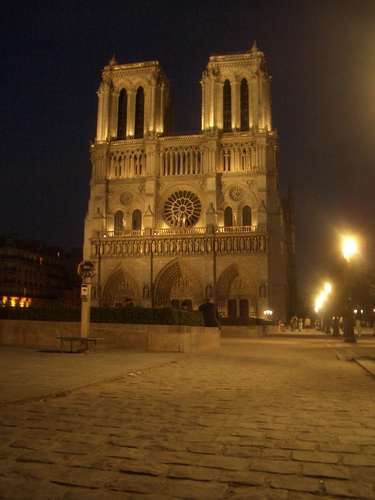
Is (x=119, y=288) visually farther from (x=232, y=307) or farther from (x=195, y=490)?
(x=195, y=490)

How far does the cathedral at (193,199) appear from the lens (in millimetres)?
44312

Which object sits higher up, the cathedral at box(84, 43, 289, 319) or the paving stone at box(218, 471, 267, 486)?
the cathedral at box(84, 43, 289, 319)

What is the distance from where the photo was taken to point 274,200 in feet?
149

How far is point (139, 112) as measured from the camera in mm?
50188

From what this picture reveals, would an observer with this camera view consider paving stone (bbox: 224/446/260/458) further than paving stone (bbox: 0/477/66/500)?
Yes

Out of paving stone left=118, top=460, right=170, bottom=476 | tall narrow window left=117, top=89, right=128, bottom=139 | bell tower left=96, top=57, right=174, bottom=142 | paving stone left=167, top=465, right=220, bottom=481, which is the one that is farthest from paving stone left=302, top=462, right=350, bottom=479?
tall narrow window left=117, top=89, right=128, bottom=139

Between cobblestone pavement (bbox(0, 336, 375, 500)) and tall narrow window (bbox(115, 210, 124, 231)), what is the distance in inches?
1644

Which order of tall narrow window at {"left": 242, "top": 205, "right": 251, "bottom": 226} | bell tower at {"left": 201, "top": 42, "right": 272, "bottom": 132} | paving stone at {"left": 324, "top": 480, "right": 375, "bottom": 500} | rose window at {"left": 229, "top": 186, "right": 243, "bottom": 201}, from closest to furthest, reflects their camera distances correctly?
paving stone at {"left": 324, "top": 480, "right": 375, "bottom": 500}
rose window at {"left": 229, "top": 186, "right": 243, "bottom": 201}
tall narrow window at {"left": 242, "top": 205, "right": 251, "bottom": 226}
bell tower at {"left": 201, "top": 42, "right": 272, "bottom": 132}

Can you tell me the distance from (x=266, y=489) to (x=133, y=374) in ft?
19.6

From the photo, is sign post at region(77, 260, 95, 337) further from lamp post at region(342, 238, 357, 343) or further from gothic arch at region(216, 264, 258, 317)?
gothic arch at region(216, 264, 258, 317)

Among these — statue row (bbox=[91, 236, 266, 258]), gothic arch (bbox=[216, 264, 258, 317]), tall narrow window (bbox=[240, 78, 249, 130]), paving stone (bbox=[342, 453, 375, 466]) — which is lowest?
paving stone (bbox=[342, 453, 375, 466])

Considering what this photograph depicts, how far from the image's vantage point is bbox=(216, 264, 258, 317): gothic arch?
4403cm

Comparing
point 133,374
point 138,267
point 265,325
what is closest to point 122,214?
point 138,267

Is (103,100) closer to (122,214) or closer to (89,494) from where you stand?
(122,214)
